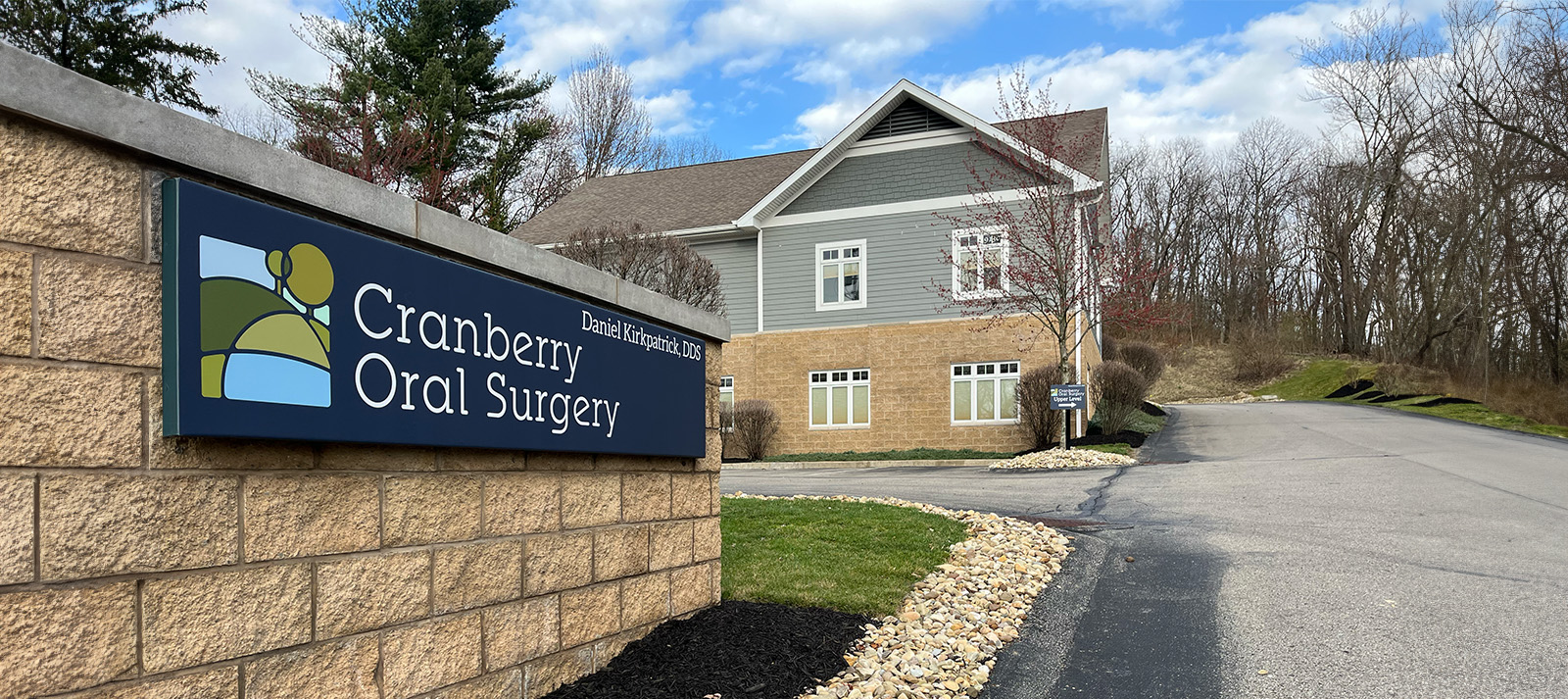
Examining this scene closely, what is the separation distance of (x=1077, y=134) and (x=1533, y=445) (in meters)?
11.0

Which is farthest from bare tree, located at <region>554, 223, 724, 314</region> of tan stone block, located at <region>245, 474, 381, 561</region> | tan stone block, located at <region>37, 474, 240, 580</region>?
tan stone block, located at <region>37, 474, 240, 580</region>

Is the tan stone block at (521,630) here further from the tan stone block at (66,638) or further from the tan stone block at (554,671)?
the tan stone block at (66,638)

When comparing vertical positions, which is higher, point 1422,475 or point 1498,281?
point 1498,281

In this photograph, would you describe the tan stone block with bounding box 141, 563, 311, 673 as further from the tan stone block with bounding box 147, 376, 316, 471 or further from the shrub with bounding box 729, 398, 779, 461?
the shrub with bounding box 729, 398, 779, 461

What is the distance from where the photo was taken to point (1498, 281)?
35969 mm

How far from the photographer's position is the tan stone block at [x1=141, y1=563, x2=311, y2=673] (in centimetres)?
295

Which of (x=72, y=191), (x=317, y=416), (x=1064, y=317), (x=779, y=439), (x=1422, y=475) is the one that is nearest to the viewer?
(x=72, y=191)

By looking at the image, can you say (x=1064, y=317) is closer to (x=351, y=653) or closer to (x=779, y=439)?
(x=779, y=439)

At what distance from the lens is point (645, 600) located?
5.34 m

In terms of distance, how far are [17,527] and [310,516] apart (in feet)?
2.87

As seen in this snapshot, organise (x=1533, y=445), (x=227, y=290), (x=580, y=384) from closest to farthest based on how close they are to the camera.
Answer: (x=227, y=290) < (x=580, y=384) < (x=1533, y=445)

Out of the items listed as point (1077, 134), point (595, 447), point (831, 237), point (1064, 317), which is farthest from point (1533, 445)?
point (595, 447)

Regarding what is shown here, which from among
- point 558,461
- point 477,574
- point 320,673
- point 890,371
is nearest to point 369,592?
point 320,673

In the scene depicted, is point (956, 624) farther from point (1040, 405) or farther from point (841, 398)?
point (841, 398)
